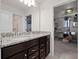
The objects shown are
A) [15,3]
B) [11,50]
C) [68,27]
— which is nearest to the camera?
[11,50]

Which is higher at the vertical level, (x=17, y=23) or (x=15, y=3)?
(x=15, y=3)

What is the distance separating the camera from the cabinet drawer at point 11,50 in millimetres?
1011

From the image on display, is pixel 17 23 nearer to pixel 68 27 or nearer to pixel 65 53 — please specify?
pixel 65 53

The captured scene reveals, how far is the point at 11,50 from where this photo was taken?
1131 mm

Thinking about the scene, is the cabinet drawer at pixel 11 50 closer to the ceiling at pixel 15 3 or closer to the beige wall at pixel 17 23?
the beige wall at pixel 17 23

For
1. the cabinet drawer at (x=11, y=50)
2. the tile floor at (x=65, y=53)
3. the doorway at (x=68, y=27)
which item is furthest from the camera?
the doorway at (x=68, y=27)

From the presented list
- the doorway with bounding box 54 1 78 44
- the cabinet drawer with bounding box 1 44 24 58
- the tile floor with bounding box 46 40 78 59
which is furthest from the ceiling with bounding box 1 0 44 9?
the doorway with bounding box 54 1 78 44

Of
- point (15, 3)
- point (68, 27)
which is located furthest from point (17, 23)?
point (68, 27)

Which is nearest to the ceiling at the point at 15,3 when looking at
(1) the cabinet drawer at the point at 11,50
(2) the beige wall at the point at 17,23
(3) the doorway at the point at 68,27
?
(2) the beige wall at the point at 17,23

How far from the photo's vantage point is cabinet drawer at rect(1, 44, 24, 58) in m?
1.01

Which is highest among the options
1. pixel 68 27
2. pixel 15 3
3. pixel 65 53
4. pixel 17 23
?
pixel 15 3

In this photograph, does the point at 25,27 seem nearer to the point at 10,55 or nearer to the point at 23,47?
the point at 23,47

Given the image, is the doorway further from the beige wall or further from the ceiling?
the beige wall

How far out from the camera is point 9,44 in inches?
42.4
